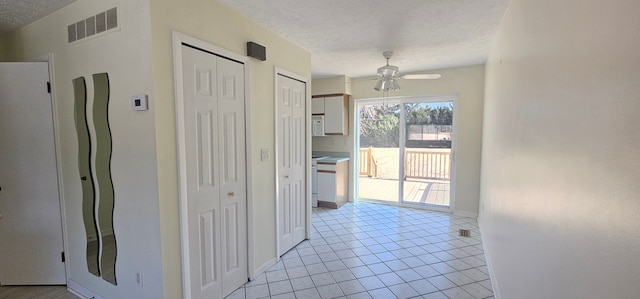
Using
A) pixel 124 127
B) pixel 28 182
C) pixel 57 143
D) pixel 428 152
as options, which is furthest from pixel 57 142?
pixel 428 152

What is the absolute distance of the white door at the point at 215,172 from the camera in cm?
201

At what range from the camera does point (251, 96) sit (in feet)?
8.32

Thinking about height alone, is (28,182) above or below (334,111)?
below

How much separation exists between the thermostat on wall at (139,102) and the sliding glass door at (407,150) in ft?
13.3

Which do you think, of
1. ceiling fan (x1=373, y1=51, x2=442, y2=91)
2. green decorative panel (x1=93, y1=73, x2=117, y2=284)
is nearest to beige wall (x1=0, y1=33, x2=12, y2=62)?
green decorative panel (x1=93, y1=73, x2=117, y2=284)

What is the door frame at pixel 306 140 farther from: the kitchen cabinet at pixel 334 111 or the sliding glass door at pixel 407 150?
the sliding glass door at pixel 407 150

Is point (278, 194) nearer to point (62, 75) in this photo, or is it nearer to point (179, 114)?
point (179, 114)

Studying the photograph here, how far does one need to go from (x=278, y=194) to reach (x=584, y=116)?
2.57 metres

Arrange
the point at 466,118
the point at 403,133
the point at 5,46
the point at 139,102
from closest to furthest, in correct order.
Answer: the point at 139,102 → the point at 5,46 → the point at 466,118 → the point at 403,133

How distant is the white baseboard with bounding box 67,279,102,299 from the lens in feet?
7.54

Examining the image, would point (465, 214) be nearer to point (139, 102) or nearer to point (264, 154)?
point (264, 154)

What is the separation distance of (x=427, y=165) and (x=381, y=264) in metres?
2.52

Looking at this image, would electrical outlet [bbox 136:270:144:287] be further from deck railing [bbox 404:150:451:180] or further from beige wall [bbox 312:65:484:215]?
beige wall [bbox 312:65:484:215]

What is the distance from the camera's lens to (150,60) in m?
1.72
